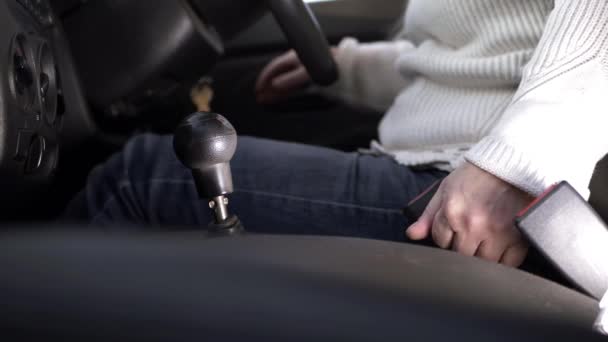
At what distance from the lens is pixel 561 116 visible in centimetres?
52

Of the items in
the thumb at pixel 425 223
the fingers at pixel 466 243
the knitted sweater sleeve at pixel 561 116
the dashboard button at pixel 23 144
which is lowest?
the fingers at pixel 466 243

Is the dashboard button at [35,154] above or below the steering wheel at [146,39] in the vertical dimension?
below

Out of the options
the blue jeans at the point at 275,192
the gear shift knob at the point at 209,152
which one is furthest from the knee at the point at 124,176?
the gear shift knob at the point at 209,152

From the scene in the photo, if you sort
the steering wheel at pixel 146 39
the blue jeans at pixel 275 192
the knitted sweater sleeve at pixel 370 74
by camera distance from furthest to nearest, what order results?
the knitted sweater sleeve at pixel 370 74, the steering wheel at pixel 146 39, the blue jeans at pixel 275 192

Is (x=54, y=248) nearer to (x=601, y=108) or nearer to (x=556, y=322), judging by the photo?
(x=556, y=322)

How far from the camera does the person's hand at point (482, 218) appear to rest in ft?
1.71

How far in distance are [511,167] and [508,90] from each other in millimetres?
183

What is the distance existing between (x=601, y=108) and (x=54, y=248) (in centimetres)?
49

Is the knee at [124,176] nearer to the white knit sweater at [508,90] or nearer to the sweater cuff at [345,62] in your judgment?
the white knit sweater at [508,90]

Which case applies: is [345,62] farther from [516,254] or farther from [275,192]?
[516,254]

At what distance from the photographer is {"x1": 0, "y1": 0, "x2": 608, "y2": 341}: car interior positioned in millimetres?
281

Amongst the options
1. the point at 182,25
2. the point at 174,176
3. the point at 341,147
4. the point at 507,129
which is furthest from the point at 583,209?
the point at 341,147

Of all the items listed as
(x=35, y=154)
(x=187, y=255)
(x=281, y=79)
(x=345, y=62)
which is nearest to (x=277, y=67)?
(x=281, y=79)

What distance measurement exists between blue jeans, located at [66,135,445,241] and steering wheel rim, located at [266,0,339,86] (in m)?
0.16
